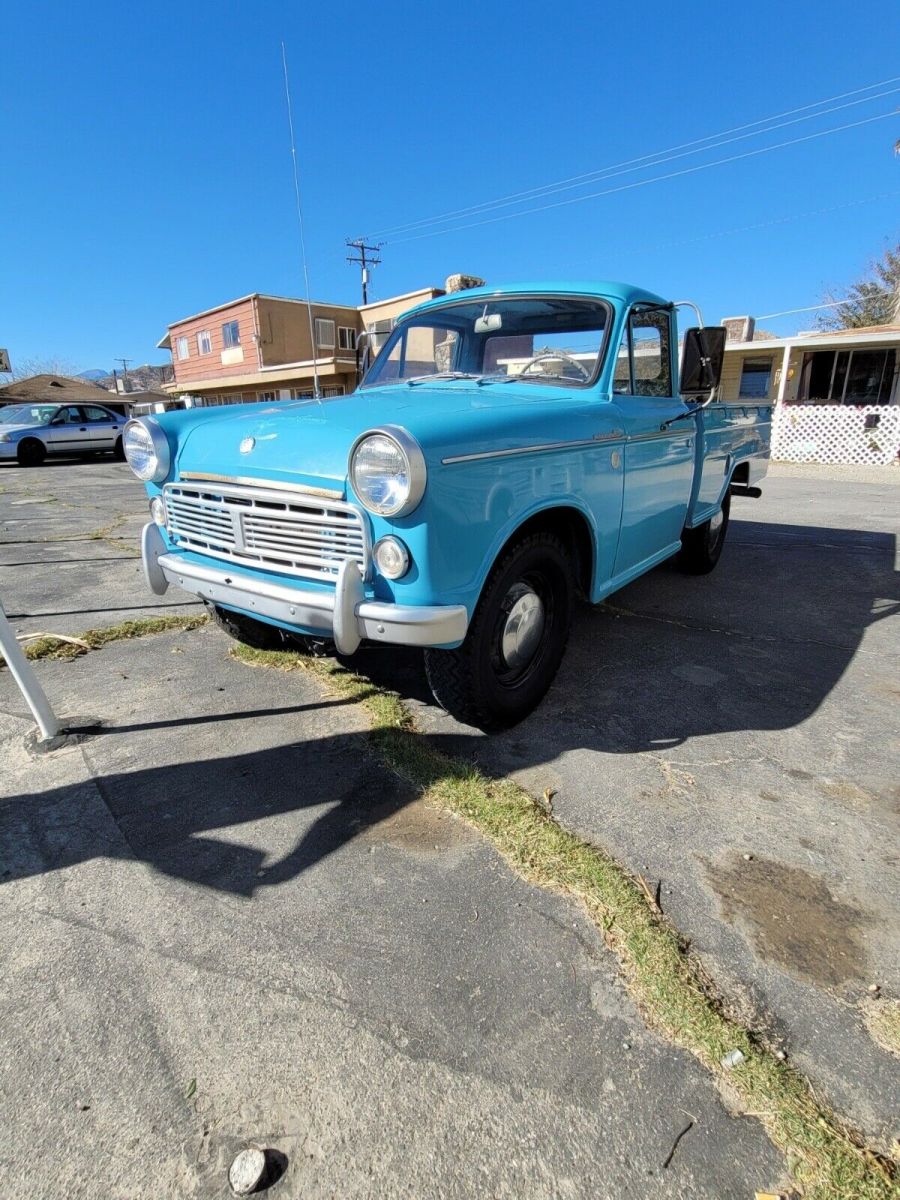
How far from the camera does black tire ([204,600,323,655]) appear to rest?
357 cm

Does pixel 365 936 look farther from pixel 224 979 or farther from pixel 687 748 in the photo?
pixel 687 748

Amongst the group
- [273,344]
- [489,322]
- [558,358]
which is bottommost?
[558,358]

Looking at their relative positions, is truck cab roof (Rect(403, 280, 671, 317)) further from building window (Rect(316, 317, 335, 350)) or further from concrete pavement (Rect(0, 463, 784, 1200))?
building window (Rect(316, 317, 335, 350))

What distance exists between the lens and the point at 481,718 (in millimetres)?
2705

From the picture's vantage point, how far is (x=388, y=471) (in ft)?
6.89

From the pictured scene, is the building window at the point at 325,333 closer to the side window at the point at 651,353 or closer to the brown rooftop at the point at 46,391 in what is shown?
the brown rooftop at the point at 46,391

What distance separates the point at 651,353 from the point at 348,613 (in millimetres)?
2687

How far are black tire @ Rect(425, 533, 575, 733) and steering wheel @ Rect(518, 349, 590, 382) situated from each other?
1018 mm

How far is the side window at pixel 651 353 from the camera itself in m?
3.56

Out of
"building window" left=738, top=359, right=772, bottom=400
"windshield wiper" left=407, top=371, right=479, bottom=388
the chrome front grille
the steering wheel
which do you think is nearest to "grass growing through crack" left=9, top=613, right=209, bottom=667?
the chrome front grille

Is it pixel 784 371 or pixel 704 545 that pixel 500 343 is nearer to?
pixel 704 545

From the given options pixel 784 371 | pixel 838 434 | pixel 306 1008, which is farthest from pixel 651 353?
pixel 784 371

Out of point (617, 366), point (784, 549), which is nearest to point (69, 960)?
point (617, 366)

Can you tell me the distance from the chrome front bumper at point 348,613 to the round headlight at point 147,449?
2.60 ft
